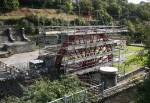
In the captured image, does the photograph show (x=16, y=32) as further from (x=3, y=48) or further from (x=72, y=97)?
(x=72, y=97)

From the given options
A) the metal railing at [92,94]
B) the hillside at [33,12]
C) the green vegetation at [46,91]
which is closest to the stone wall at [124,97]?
the metal railing at [92,94]

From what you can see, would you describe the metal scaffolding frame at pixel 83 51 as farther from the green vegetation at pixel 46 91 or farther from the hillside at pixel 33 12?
the hillside at pixel 33 12

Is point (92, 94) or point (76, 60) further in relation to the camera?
point (76, 60)

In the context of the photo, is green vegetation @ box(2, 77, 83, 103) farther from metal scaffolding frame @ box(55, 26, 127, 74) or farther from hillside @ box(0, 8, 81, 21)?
hillside @ box(0, 8, 81, 21)

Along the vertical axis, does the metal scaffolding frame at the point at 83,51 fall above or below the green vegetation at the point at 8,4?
below

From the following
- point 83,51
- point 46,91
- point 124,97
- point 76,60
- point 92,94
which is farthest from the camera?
point 83,51

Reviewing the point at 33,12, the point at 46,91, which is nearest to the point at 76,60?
the point at 46,91

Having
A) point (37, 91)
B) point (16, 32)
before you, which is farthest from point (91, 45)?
point (16, 32)

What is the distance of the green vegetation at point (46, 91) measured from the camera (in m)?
13.8

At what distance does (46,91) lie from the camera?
1429 cm

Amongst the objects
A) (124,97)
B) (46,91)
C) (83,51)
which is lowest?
(124,97)

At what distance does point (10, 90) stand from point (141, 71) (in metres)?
9.37

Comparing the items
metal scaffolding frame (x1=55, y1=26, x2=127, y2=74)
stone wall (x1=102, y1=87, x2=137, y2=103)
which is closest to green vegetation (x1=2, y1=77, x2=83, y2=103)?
stone wall (x1=102, y1=87, x2=137, y2=103)

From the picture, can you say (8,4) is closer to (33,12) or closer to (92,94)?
(33,12)
